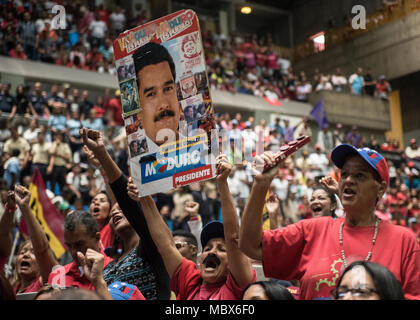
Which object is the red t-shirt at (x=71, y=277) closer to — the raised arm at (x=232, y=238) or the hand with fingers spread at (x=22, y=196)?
the hand with fingers spread at (x=22, y=196)

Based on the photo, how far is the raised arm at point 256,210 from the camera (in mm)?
2307

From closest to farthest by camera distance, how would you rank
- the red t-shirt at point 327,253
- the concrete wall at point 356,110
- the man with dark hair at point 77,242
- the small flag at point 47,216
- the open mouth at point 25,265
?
1. the red t-shirt at point 327,253
2. the man with dark hair at point 77,242
3. the open mouth at point 25,265
4. the small flag at point 47,216
5. the concrete wall at point 356,110

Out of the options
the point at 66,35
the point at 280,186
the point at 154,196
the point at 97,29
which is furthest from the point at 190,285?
the point at 97,29

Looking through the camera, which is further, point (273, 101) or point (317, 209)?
point (273, 101)

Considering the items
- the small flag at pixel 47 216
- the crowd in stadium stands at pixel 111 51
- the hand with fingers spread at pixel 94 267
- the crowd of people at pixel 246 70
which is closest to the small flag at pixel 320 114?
the crowd in stadium stands at pixel 111 51

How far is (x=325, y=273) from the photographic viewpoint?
7.31 ft

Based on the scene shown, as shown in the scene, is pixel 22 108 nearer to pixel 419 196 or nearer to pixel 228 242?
pixel 419 196

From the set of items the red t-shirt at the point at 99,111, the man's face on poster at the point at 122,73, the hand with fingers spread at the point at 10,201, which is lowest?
the hand with fingers spread at the point at 10,201

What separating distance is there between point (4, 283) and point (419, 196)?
11052 millimetres

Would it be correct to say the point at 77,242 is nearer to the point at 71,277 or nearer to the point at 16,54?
the point at 71,277

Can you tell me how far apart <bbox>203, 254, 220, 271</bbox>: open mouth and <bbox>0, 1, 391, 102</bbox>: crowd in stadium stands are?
598 centimetres

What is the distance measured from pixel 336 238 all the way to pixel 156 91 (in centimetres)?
116

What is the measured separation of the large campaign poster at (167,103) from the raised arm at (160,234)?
0.23 ft

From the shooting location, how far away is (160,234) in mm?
2906
